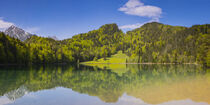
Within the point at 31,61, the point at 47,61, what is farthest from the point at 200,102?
the point at 47,61

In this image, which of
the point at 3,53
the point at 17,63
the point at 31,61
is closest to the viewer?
the point at 3,53

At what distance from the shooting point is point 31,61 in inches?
4732

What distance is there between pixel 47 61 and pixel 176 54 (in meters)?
133

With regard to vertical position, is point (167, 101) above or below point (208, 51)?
below

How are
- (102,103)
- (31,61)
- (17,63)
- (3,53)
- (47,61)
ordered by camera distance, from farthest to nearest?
(47,61) < (31,61) < (17,63) < (3,53) < (102,103)

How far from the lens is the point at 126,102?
54.3 feet

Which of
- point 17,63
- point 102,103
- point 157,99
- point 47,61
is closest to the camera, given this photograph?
point 102,103

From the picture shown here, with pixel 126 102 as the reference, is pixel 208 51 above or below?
above

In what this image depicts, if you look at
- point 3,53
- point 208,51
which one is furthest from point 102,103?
point 3,53

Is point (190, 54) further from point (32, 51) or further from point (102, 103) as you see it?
point (102, 103)

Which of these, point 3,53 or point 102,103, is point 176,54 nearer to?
point 3,53

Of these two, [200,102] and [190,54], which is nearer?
[200,102]

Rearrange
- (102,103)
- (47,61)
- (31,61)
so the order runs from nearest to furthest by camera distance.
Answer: (102,103) → (31,61) → (47,61)

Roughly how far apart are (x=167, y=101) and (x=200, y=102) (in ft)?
9.91
